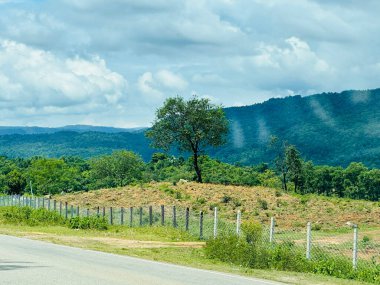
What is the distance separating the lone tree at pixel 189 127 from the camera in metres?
75.4

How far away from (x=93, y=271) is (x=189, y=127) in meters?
59.2

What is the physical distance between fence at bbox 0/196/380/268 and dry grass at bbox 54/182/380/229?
157 inches

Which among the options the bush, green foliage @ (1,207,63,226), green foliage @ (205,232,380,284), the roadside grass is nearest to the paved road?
the roadside grass

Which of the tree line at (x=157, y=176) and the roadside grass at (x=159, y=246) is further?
the tree line at (x=157, y=176)

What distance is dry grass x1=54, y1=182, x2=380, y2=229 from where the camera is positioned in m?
52.5

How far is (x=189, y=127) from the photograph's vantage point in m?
75.4

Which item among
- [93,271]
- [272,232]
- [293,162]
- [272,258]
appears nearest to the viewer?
[93,271]

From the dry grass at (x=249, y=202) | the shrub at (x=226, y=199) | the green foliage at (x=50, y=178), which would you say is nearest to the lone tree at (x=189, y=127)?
the dry grass at (x=249, y=202)

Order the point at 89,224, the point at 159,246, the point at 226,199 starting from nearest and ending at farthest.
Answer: the point at 159,246, the point at 89,224, the point at 226,199

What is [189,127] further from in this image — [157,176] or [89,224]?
[157,176]

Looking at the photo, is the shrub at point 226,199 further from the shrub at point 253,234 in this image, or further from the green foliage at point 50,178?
the green foliage at point 50,178

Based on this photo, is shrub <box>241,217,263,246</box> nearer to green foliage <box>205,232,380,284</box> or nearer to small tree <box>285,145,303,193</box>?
green foliage <box>205,232,380,284</box>

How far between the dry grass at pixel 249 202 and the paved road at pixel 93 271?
30.0 meters

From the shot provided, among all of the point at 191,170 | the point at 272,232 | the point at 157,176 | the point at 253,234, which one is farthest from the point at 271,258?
the point at 157,176
